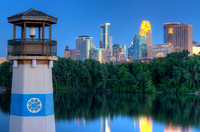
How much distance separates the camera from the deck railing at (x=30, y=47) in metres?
12.5

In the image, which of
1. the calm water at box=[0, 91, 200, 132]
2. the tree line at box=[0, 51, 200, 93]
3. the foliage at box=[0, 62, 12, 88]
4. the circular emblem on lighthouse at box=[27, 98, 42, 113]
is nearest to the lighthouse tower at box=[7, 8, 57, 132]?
the circular emblem on lighthouse at box=[27, 98, 42, 113]

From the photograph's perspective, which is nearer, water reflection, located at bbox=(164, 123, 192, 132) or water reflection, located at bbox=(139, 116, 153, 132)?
water reflection, located at bbox=(164, 123, 192, 132)

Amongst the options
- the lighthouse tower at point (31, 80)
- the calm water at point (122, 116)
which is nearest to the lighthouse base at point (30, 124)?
the lighthouse tower at point (31, 80)

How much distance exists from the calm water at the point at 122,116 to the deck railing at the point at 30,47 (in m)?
17.0

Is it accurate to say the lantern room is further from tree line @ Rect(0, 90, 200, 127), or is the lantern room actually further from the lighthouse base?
tree line @ Rect(0, 90, 200, 127)

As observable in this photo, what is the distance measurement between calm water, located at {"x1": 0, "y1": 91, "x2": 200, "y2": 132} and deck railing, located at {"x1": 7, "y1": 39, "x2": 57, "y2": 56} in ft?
55.8

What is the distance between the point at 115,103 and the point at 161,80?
22415 millimetres

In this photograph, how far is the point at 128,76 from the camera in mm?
65750

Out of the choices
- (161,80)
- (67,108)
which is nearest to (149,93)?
(161,80)

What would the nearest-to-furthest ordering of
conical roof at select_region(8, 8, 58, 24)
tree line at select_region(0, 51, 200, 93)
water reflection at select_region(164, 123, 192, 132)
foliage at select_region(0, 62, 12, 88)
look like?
conical roof at select_region(8, 8, 58, 24), water reflection at select_region(164, 123, 192, 132), tree line at select_region(0, 51, 200, 93), foliage at select_region(0, 62, 12, 88)

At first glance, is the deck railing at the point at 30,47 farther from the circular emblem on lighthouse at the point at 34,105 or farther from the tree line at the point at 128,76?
the tree line at the point at 128,76

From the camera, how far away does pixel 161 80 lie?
213 feet

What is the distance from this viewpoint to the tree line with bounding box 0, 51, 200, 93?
60.9 meters

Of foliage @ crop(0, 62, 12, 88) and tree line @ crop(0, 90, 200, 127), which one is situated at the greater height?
foliage @ crop(0, 62, 12, 88)
